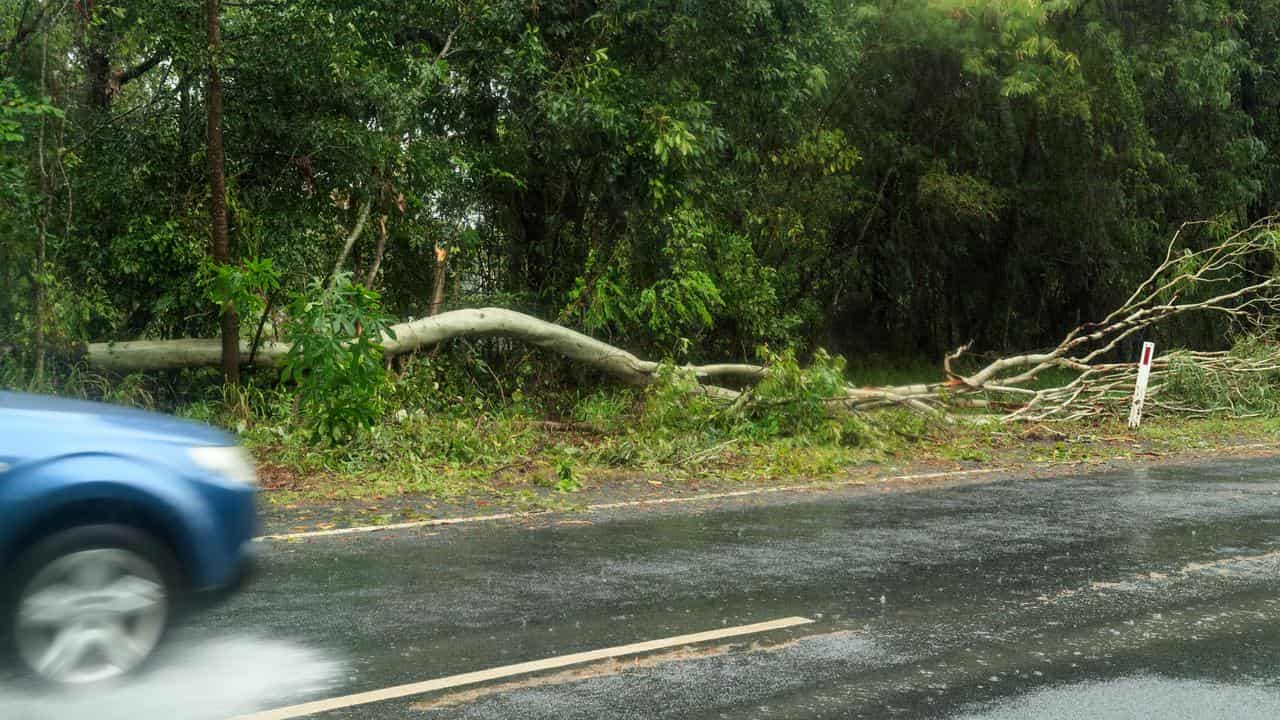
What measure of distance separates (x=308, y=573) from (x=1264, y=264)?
27.3 m

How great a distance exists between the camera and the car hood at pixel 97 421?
5.24 m

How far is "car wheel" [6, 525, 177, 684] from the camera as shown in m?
5.02

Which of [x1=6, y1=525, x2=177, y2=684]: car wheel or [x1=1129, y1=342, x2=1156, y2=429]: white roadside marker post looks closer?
[x1=6, y1=525, x2=177, y2=684]: car wheel

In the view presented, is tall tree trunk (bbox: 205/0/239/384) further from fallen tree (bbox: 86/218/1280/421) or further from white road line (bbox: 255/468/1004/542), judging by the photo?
white road line (bbox: 255/468/1004/542)

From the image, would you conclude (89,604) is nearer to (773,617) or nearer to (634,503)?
(773,617)

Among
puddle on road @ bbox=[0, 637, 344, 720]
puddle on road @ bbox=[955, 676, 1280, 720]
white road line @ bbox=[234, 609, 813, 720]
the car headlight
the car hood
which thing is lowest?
puddle on road @ bbox=[955, 676, 1280, 720]

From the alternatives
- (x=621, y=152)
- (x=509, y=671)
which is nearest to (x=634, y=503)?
(x=509, y=671)

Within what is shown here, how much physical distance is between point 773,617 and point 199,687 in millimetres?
3027

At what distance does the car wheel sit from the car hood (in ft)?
1.50

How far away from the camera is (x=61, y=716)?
4.88m

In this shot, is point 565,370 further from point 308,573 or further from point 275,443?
point 308,573

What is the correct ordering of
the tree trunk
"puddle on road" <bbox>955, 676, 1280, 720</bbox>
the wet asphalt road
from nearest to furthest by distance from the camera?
"puddle on road" <bbox>955, 676, 1280, 720</bbox>, the wet asphalt road, the tree trunk

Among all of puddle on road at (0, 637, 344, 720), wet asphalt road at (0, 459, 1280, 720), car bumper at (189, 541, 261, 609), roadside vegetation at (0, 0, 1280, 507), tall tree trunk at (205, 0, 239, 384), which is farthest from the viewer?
tall tree trunk at (205, 0, 239, 384)

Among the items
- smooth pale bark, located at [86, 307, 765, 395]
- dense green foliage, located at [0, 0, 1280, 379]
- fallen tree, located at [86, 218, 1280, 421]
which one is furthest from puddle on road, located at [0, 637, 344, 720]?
smooth pale bark, located at [86, 307, 765, 395]
